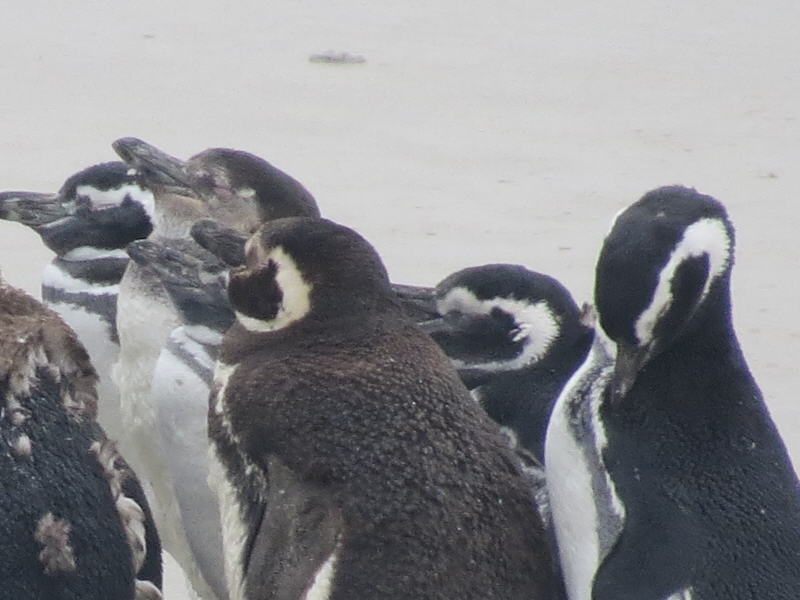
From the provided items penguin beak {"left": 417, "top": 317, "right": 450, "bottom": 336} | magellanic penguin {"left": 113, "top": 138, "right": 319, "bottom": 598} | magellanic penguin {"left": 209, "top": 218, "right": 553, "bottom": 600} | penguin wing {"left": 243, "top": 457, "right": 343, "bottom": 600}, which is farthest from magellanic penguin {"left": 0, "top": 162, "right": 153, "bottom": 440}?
penguin wing {"left": 243, "top": 457, "right": 343, "bottom": 600}

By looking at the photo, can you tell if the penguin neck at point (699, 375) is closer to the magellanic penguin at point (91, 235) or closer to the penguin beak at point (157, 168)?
the penguin beak at point (157, 168)

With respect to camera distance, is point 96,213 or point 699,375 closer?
point 699,375

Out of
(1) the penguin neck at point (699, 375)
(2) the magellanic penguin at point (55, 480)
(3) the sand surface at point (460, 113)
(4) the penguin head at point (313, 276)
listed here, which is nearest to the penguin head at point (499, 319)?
(1) the penguin neck at point (699, 375)

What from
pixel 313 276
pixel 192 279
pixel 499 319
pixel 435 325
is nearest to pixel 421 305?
pixel 435 325

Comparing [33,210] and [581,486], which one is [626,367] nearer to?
[581,486]

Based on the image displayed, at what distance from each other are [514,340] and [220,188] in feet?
2.54

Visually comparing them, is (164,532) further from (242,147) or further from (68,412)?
(242,147)

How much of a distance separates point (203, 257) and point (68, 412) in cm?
123

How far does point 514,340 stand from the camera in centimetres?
370

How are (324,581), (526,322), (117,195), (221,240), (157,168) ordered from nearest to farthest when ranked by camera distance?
(324,581) → (221,240) → (526,322) → (157,168) → (117,195)

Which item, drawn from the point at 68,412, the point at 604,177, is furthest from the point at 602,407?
the point at 604,177

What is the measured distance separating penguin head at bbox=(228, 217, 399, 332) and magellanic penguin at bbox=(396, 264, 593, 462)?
0.66m

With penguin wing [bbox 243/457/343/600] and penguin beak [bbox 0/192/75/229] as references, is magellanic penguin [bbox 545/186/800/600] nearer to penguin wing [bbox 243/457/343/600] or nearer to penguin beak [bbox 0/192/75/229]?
penguin wing [bbox 243/457/343/600]

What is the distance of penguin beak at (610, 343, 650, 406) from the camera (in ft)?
10.3
